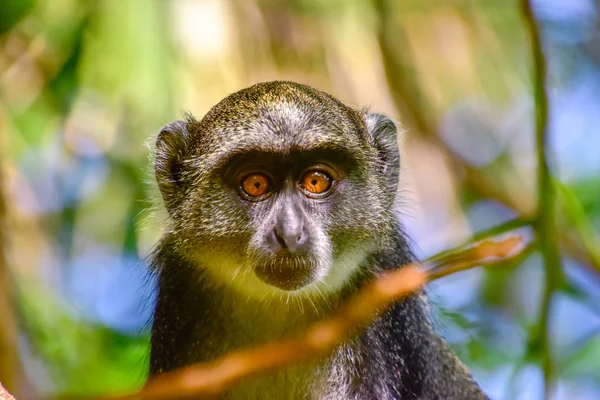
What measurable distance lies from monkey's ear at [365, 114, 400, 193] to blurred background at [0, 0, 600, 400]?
3.36ft

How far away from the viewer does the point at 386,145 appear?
5109mm

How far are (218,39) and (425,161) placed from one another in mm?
2531

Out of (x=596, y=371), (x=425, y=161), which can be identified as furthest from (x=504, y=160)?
(x=596, y=371)

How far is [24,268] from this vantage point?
25.0 ft

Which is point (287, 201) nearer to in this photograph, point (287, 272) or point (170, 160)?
point (287, 272)

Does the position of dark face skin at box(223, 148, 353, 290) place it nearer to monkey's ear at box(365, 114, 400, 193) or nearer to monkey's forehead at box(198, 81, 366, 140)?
monkey's forehead at box(198, 81, 366, 140)

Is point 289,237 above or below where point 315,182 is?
below

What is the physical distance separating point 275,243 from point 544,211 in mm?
1352

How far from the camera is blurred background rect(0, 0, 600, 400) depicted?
22.5ft

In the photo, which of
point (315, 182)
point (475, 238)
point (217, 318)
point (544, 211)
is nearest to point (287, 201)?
point (315, 182)

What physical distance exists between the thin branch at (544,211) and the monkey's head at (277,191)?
1179 mm

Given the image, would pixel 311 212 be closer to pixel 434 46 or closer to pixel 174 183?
pixel 174 183

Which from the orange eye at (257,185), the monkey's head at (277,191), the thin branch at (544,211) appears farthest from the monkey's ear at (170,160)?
the thin branch at (544,211)

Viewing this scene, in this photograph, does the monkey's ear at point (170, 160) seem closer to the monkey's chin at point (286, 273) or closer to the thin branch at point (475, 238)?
the monkey's chin at point (286, 273)
